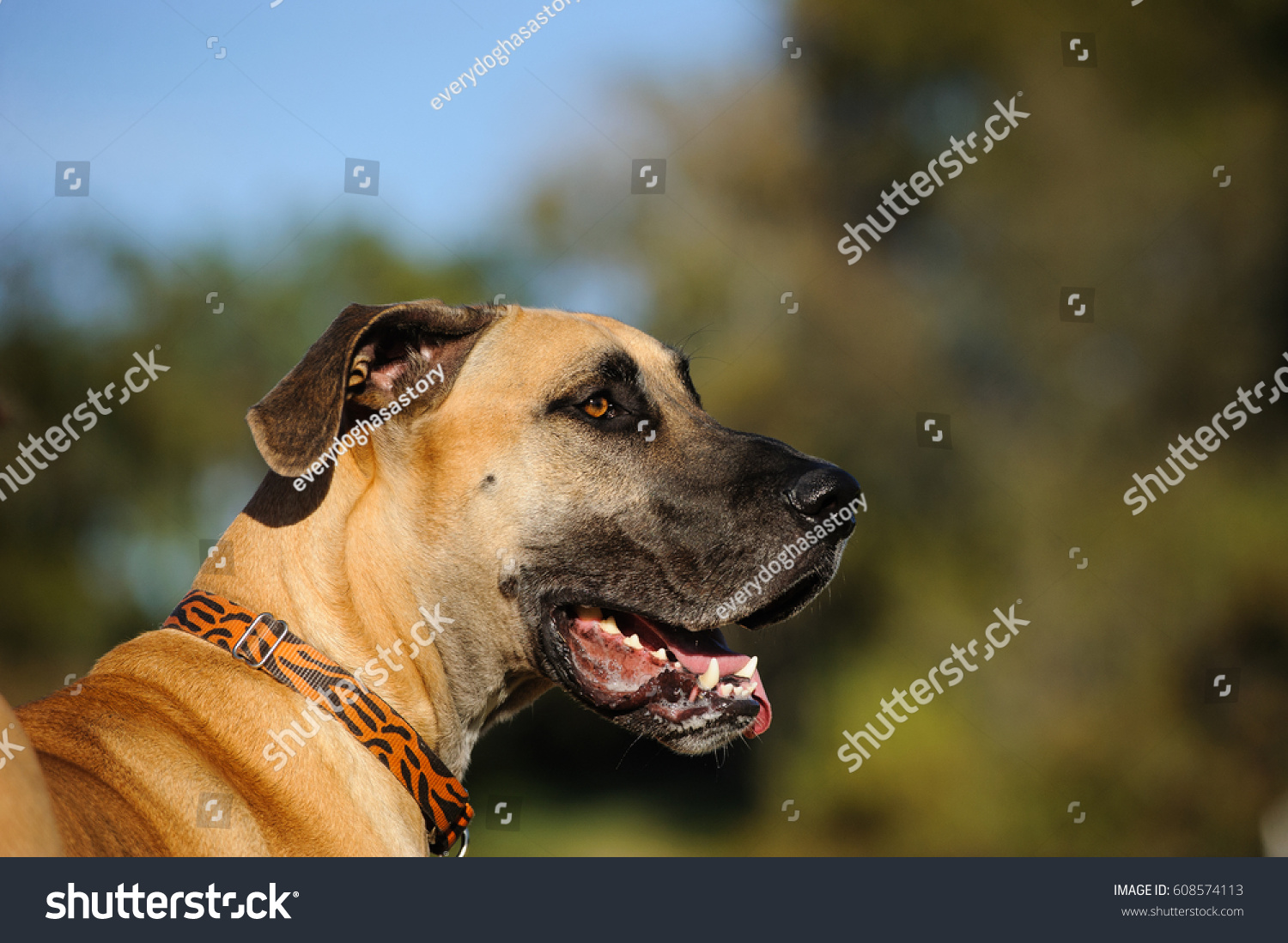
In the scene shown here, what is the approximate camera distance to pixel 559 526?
3166mm

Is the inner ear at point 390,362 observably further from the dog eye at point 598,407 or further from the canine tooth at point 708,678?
the canine tooth at point 708,678

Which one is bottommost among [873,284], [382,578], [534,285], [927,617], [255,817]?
[927,617]

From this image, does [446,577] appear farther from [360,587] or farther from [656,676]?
[656,676]

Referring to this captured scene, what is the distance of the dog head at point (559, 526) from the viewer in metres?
3.10

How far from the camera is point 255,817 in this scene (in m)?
2.63

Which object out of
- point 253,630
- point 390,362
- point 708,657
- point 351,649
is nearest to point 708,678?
point 708,657

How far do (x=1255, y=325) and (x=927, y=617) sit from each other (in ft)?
18.4

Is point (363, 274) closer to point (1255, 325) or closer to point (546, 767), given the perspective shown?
point (546, 767)

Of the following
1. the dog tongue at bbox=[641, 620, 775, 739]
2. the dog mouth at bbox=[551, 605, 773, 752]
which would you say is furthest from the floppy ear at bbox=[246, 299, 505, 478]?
the dog tongue at bbox=[641, 620, 775, 739]

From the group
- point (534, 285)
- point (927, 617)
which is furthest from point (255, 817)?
point (927, 617)

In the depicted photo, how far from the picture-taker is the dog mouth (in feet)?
10.2

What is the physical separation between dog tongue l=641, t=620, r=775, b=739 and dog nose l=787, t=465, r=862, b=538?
58 cm

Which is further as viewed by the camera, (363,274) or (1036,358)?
(363,274)
